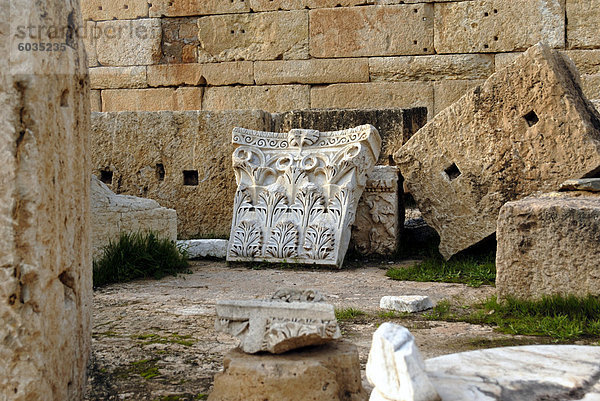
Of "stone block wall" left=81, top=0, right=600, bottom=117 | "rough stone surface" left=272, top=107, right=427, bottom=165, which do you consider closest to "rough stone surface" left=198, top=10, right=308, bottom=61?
"stone block wall" left=81, top=0, right=600, bottom=117

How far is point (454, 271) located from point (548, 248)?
5.21 feet

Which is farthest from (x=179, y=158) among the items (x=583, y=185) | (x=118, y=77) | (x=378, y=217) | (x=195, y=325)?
(x=583, y=185)

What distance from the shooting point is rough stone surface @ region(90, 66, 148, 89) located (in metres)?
11.1

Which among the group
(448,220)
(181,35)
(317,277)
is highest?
(181,35)

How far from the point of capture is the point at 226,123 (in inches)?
300

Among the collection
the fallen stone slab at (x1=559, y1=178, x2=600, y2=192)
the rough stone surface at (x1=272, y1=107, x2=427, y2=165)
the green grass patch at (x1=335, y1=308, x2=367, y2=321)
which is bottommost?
the green grass patch at (x1=335, y1=308, x2=367, y2=321)

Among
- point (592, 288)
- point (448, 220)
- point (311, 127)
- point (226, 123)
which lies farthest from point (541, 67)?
point (226, 123)

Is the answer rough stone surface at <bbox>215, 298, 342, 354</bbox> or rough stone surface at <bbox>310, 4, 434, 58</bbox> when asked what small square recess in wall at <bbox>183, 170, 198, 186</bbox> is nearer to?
rough stone surface at <bbox>310, 4, 434, 58</bbox>

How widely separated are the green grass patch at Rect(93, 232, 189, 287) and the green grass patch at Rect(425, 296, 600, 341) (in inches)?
95.5

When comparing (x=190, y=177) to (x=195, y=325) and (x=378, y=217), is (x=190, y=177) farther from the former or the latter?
(x=195, y=325)

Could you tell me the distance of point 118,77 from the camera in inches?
443

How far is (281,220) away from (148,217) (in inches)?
46.0

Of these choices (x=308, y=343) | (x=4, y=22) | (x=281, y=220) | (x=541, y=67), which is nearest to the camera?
(x=4, y=22)

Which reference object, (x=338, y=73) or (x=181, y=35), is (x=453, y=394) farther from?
(x=181, y=35)
